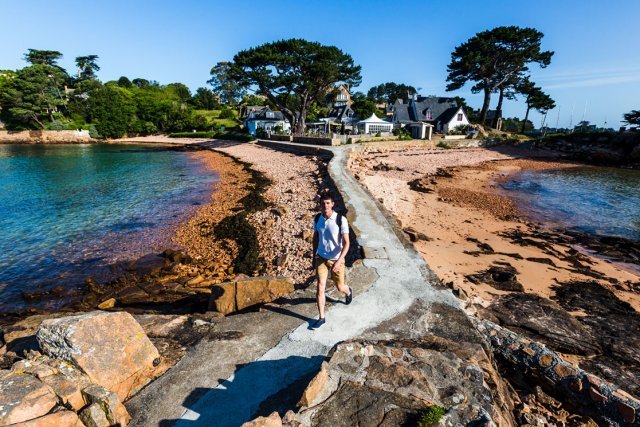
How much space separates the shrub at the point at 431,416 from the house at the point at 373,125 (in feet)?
159

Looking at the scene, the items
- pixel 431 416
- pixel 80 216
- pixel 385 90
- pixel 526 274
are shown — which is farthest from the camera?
pixel 385 90

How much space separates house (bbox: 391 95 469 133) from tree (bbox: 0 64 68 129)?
72544 millimetres

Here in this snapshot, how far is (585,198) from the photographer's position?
68.3 feet

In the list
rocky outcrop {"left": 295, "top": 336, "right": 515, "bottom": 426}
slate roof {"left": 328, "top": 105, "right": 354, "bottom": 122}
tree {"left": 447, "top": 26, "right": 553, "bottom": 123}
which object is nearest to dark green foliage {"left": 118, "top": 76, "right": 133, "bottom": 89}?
slate roof {"left": 328, "top": 105, "right": 354, "bottom": 122}

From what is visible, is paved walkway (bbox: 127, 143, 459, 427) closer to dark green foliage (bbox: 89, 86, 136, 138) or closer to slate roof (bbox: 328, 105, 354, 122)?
slate roof (bbox: 328, 105, 354, 122)

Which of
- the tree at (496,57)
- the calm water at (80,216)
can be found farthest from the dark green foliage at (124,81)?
the tree at (496,57)

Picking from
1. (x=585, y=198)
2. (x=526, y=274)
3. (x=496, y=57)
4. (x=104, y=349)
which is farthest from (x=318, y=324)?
(x=496, y=57)

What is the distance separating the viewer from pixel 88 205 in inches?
739

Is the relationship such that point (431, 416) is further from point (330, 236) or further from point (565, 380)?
point (330, 236)

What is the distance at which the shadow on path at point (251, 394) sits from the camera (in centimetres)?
366

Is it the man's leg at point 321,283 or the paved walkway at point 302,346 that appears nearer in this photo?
the paved walkway at point 302,346

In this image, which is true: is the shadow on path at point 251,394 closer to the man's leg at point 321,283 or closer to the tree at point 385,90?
the man's leg at point 321,283

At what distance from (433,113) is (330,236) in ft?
196

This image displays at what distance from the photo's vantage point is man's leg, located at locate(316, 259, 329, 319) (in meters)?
5.18
